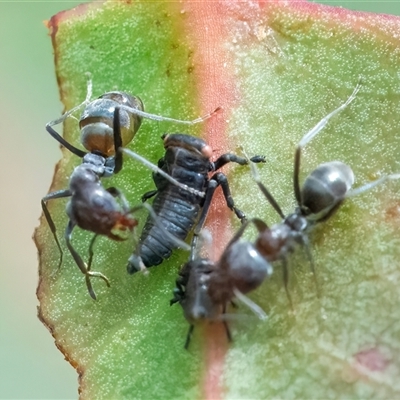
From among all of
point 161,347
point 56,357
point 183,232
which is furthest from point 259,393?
point 56,357

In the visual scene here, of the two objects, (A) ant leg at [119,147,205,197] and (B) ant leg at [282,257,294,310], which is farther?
(A) ant leg at [119,147,205,197]

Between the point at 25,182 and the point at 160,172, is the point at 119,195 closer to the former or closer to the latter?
the point at 160,172

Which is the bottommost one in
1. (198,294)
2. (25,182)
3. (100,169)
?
(25,182)

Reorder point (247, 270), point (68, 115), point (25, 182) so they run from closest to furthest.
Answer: point (247, 270) < point (68, 115) < point (25, 182)

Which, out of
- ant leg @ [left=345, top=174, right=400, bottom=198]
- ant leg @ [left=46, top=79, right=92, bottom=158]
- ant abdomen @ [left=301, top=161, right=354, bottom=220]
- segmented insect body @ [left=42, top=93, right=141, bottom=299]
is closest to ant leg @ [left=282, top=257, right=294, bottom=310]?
ant abdomen @ [left=301, top=161, right=354, bottom=220]

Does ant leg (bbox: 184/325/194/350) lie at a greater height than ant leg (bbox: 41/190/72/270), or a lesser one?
lesser

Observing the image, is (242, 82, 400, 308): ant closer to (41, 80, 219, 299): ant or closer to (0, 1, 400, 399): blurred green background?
(41, 80, 219, 299): ant

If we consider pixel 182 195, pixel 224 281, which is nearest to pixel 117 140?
pixel 182 195
